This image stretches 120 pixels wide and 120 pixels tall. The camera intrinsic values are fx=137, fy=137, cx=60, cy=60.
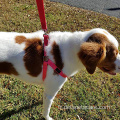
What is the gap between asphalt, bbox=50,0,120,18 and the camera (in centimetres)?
644

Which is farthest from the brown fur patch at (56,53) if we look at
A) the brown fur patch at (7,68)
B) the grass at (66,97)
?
the grass at (66,97)

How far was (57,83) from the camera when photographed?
2.15m

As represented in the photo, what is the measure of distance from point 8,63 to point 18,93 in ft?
4.39

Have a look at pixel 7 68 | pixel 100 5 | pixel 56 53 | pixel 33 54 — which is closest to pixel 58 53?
pixel 56 53

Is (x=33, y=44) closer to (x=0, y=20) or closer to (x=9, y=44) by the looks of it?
(x=9, y=44)

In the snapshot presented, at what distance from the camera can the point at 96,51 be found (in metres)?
1.79

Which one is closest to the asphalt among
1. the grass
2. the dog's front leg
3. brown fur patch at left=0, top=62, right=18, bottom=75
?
the grass

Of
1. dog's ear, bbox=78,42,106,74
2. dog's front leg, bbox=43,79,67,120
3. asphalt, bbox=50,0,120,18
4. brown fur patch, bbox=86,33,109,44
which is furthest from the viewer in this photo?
asphalt, bbox=50,0,120,18

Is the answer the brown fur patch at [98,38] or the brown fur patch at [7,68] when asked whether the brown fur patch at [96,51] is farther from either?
the brown fur patch at [7,68]

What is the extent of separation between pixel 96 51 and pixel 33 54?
0.89 m

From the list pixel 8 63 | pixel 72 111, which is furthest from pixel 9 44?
pixel 72 111

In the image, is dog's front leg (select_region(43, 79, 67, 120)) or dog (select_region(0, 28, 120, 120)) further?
dog's front leg (select_region(43, 79, 67, 120))

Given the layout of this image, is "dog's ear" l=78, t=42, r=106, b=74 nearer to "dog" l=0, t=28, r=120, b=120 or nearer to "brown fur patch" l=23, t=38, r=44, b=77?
"dog" l=0, t=28, r=120, b=120

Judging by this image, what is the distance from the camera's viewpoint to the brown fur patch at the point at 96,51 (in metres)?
1.79
